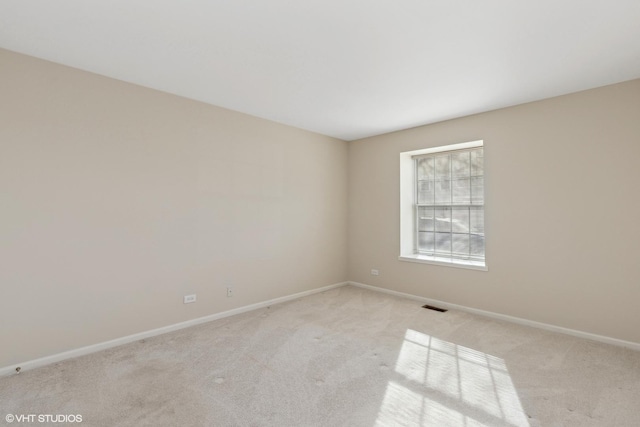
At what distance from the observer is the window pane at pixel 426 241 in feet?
15.0

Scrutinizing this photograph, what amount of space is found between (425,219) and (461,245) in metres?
0.66

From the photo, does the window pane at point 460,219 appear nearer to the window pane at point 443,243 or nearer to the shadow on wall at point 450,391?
the window pane at point 443,243

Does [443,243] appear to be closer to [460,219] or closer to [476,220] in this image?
[460,219]

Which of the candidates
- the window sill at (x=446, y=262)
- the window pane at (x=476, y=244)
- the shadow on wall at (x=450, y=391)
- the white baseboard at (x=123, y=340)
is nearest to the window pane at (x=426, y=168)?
the window pane at (x=476, y=244)

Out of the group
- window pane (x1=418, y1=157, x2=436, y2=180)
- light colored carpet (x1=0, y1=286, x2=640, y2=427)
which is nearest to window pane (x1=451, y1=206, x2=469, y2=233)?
window pane (x1=418, y1=157, x2=436, y2=180)

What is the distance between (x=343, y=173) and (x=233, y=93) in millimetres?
2474

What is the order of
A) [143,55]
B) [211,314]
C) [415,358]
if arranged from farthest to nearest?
[211,314]
[415,358]
[143,55]

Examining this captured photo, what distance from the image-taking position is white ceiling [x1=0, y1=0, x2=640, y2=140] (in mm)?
1903

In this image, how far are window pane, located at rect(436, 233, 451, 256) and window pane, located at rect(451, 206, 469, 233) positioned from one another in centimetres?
16

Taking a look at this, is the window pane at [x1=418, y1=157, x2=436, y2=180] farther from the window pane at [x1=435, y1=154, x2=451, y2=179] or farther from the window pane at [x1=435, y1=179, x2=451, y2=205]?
the window pane at [x1=435, y1=179, x2=451, y2=205]

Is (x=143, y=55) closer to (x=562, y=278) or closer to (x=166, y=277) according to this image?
(x=166, y=277)

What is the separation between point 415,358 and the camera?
2.65m

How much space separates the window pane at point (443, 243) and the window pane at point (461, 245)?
0.27 feet

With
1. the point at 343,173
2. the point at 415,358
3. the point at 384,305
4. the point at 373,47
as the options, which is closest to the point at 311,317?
the point at 384,305
